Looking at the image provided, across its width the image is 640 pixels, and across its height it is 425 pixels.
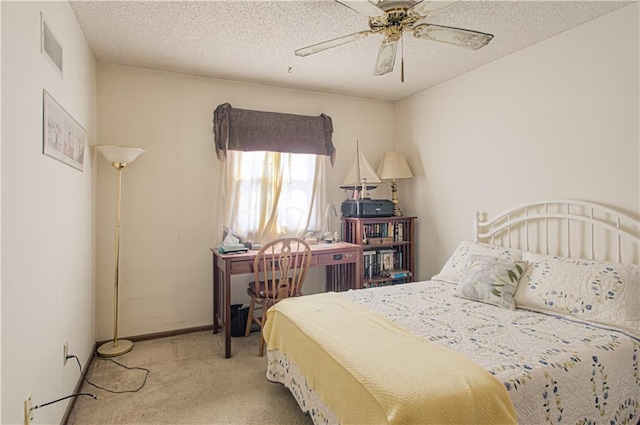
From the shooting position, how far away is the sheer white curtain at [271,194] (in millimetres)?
3498

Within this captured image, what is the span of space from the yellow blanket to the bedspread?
0.13m

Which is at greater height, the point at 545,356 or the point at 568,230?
the point at 568,230

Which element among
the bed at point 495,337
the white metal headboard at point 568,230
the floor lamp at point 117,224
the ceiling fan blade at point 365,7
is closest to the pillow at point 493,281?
the bed at point 495,337

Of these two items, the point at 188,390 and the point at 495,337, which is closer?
the point at 495,337

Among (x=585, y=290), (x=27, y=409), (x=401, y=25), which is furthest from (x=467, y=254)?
(x=27, y=409)

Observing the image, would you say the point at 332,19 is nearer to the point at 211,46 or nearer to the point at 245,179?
the point at 211,46

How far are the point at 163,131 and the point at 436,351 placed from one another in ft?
9.50

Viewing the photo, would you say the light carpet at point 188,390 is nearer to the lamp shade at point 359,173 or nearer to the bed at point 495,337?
the bed at point 495,337

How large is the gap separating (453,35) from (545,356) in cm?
167

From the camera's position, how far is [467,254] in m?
2.90

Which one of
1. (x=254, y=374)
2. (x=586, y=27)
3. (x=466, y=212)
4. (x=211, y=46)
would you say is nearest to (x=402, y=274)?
(x=466, y=212)

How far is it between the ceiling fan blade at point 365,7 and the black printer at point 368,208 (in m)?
2.05

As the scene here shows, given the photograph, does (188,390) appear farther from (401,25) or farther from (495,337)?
(401,25)

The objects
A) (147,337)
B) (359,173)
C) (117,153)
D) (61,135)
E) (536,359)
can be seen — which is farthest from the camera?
(359,173)
